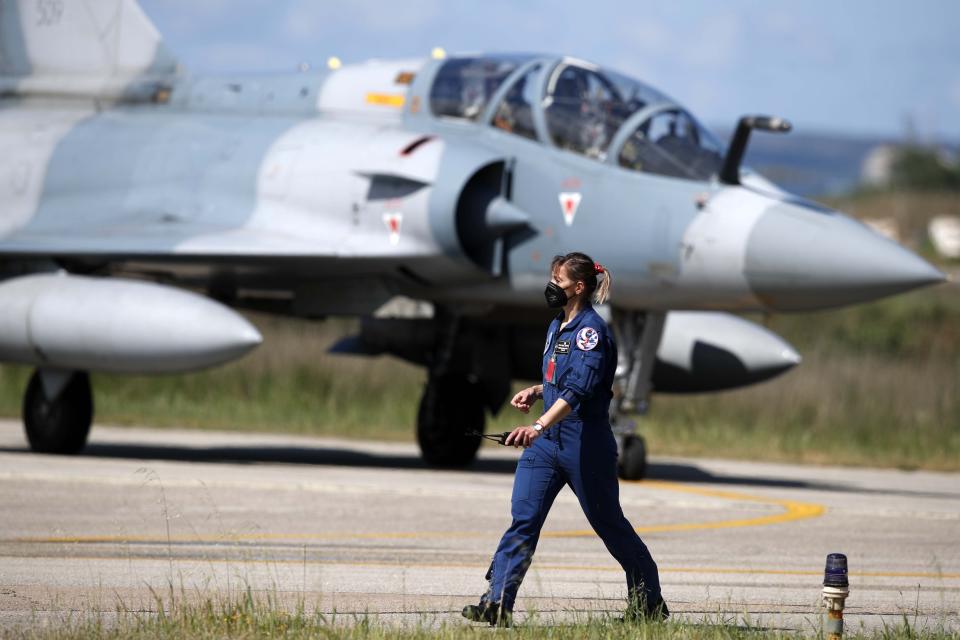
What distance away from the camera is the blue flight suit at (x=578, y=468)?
630 cm

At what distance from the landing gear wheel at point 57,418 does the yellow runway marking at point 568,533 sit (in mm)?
5185

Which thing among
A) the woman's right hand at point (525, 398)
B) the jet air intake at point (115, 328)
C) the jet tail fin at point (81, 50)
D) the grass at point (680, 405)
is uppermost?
the jet tail fin at point (81, 50)

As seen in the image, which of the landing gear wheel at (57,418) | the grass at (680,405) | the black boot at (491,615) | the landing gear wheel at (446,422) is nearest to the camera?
the black boot at (491,615)

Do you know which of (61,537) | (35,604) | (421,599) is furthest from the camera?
(61,537)

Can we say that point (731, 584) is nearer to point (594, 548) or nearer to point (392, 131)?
point (594, 548)

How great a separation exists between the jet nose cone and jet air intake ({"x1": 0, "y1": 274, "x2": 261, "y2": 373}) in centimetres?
401

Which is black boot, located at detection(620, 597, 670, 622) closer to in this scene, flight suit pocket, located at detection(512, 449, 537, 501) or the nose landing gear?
flight suit pocket, located at detection(512, 449, 537, 501)

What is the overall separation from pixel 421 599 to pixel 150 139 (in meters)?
9.48

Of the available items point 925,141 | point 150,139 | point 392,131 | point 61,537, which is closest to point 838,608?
point 61,537

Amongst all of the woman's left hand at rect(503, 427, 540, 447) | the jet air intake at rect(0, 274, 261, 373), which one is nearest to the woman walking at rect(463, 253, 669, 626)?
the woman's left hand at rect(503, 427, 540, 447)

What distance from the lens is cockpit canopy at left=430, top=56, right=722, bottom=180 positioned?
13.4 metres

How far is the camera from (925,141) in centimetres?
9950

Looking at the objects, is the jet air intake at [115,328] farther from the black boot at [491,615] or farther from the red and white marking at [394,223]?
the black boot at [491,615]

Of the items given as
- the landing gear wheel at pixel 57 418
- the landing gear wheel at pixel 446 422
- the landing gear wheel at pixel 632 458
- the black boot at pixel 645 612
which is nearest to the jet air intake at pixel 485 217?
the landing gear wheel at pixel 632 458
